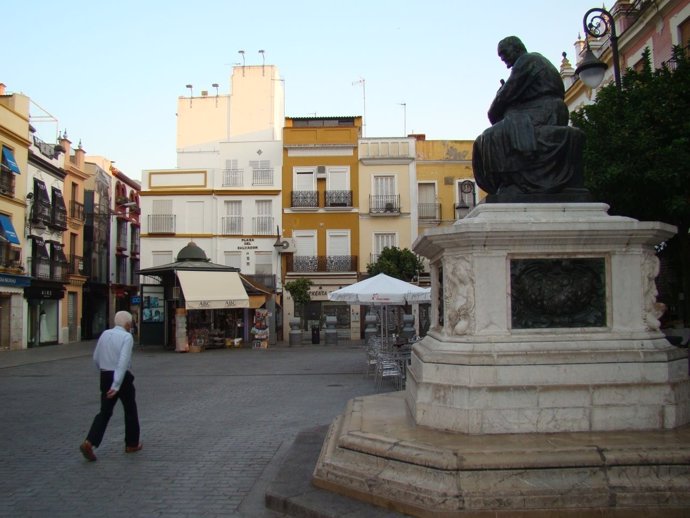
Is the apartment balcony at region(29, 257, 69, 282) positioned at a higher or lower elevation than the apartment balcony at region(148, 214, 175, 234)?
lower

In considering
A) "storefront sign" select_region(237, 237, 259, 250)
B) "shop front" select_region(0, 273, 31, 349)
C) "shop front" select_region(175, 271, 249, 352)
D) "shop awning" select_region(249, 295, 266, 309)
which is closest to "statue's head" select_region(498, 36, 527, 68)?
"shop front" select_region(175, 271, 249, 352)

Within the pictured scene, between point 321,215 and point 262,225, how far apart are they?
346 cm

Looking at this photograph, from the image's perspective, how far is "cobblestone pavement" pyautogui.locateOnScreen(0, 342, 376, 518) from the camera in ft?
16.8

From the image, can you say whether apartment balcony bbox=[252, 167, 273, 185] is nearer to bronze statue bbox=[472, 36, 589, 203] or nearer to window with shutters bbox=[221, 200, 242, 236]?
window with shutters bbox=[221, 200, 242, 236]

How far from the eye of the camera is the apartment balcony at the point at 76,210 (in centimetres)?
3549

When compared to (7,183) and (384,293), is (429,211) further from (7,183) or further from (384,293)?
(7,183)

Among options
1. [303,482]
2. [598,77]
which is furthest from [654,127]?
[303,482]

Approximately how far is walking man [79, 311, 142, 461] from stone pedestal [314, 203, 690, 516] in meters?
2.54

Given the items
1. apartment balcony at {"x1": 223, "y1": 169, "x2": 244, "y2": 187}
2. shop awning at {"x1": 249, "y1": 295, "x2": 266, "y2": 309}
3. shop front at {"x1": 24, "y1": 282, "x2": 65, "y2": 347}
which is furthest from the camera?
apartment balcony at {"x1": 223, "y1": 169, "x2": 244, "y2": 187}

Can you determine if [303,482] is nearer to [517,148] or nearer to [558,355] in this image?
[558,355]

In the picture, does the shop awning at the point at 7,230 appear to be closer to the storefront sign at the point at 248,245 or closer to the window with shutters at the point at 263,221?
the storefront sign at the point at 248,245

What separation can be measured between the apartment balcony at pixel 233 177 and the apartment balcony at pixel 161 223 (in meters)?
3.68

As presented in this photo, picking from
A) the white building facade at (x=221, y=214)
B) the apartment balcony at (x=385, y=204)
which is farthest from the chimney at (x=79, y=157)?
the apartment balcony at (x=385, y=204)

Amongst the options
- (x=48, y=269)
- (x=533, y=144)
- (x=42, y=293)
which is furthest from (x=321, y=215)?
(x=533, y=144)
